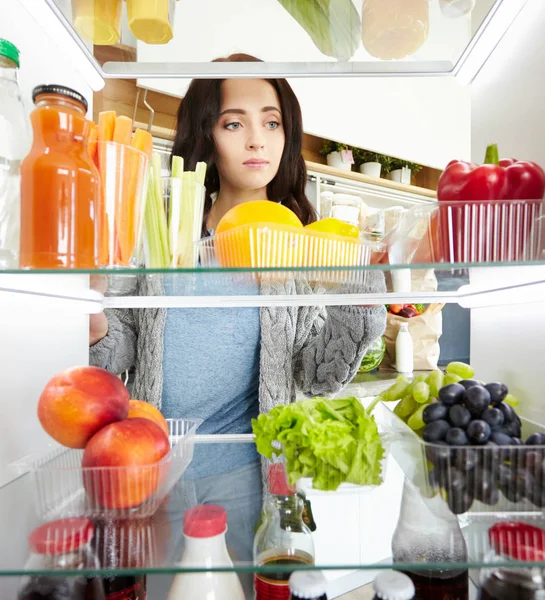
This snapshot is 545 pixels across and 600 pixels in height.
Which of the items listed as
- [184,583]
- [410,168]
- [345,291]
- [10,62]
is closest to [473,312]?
[345,291]

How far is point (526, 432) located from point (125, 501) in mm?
445

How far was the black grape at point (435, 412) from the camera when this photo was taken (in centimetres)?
55

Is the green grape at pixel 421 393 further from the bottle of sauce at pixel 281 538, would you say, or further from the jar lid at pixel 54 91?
the jar lid at pixel 54 91

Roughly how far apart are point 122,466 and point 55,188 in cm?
28

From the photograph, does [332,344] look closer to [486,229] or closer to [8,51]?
[486,229]

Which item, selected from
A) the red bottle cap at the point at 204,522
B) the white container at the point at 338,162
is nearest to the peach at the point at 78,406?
the red bottle cap at the point at 204,522

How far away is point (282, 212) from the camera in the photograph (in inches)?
22.3

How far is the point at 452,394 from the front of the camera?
22.1 inches

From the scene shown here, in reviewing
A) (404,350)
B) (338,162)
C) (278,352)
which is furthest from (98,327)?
(338,162)

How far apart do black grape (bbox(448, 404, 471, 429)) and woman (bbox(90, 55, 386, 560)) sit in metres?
0.56

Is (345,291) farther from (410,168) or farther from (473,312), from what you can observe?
(410,168)

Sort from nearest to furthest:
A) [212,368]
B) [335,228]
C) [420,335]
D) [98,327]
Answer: [335,228] < [98,327] < [212,368] < [420,335]

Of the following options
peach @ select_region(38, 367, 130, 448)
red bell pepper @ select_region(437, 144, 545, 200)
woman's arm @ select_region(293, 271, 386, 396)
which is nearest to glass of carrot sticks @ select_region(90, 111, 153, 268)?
peach @ select_region(38, 367, 130, 448)

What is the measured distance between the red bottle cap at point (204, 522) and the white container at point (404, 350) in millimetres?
1742
